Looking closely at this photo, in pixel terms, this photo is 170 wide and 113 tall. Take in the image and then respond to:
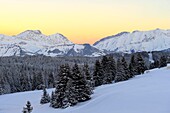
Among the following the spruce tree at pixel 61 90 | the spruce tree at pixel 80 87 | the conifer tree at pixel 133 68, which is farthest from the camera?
the conifer tree at pixel 133 68

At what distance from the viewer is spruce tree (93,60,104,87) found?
2543 inches

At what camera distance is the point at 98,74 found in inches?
2571

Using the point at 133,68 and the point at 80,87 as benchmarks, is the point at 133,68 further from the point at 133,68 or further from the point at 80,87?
the point at 80,87

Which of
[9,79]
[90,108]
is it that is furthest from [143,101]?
[9,79]

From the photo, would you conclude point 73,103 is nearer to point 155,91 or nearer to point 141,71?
point 155,91

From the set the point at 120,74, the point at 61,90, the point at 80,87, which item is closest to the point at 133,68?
the point at 120,74

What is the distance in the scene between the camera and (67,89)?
145 feet

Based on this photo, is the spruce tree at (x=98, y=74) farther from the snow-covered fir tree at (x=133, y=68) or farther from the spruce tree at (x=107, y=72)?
the snow-covered fir tree at (x=133, y=68)

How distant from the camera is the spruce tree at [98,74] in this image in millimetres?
64594

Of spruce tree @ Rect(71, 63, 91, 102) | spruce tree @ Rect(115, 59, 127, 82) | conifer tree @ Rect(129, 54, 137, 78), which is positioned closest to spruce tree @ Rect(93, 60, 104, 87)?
spruce tree @ Rect(115, 59, 127, 82)

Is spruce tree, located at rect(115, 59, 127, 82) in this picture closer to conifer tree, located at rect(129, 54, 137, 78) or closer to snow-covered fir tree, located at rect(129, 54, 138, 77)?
conifer tree, located at rect(129, 54, 137, 78)

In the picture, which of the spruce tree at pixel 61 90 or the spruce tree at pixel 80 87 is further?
the spruce tree at pixel 80 87

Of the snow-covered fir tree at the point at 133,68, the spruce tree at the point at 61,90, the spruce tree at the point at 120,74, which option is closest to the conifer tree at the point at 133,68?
the snow-covered fir tree at the point at 133,68

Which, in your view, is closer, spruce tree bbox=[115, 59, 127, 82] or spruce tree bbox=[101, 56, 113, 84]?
spruce tree bbox=[115, 59, 127, 82]
